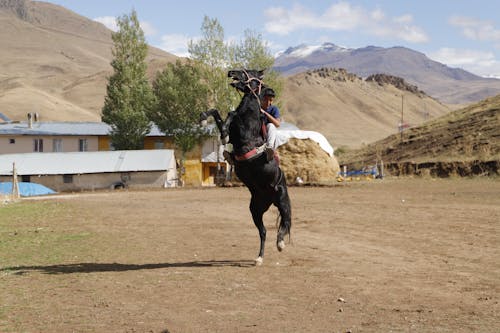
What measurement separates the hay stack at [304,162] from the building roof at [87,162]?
1824cm

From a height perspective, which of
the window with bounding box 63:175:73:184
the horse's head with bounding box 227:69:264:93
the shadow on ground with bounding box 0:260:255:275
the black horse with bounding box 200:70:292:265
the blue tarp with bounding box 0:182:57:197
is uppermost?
the horse's head with bounding box 227:69:264:93

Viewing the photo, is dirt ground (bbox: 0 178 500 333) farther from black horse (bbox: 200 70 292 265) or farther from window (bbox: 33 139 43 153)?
window (bbox: 33 139 43 153)

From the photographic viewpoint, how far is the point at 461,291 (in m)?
8.48

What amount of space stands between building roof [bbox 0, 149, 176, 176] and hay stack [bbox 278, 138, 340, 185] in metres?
18.2

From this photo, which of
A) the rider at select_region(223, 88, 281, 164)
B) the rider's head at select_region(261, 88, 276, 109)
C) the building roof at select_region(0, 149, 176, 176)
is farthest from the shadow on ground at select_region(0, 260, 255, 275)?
the building roof at select_region(0, 149, 176, 176)

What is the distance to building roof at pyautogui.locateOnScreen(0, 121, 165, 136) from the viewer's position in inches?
2921

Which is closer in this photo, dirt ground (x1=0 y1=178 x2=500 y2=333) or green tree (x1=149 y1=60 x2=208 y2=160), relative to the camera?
dirt ground (x1=0 y1=178 x2=500 y2=333)

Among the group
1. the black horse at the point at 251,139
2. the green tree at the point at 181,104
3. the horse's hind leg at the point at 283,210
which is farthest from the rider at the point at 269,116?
the green tree at the point at 181,104

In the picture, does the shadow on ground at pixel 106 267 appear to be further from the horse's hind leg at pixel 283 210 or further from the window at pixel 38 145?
the window at pixel 38 145

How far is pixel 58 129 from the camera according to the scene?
78.0 metres

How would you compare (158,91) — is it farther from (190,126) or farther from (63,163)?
(63,163)

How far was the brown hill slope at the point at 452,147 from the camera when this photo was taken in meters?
42.1

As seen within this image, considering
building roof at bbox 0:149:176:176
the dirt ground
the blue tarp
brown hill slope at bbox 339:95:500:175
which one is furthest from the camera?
building roof at bbox 0:149:176:176

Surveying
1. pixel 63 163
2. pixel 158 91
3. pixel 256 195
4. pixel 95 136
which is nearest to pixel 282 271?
pixel 256 195
